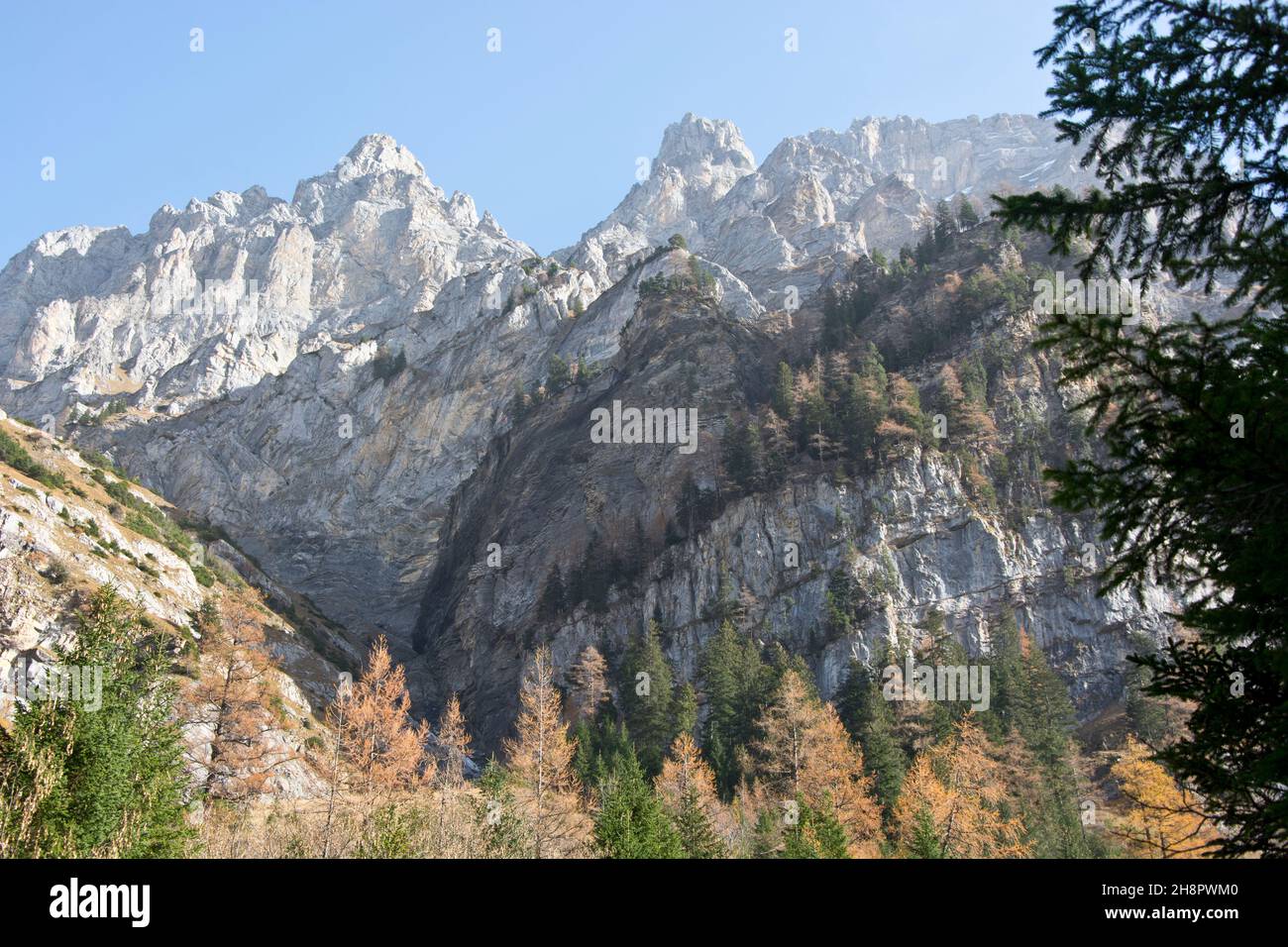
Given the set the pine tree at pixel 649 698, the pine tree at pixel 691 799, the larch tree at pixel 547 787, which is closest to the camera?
the pine tree at pixel 691 799

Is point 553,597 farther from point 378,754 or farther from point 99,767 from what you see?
point 99,767

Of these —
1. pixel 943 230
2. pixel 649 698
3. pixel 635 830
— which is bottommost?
pixel 635 830

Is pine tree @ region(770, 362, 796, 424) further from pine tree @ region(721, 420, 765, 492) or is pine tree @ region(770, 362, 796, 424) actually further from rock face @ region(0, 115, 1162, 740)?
rock face @ region(0, 115, 1162, 740)

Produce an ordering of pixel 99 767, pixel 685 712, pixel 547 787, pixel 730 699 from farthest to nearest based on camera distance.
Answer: pixel 685 712, pixel 730 699, pixel 547 787, pixel 99 767

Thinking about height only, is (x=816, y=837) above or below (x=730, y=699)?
below

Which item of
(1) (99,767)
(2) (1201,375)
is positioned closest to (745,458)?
(1) (99,767)

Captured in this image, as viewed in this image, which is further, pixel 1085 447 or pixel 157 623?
pixel 1085 447

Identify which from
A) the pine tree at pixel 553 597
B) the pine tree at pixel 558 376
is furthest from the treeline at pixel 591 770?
the pine tree at pixel 558 376

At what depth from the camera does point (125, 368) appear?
19712cm

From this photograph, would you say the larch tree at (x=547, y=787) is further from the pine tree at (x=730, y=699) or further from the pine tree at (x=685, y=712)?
the pine tree at (x=685, y=712)

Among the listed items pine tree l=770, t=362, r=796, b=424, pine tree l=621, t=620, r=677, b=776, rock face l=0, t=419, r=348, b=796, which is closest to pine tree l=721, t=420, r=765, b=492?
pine tree l=770, t=362, r=796, b=424
